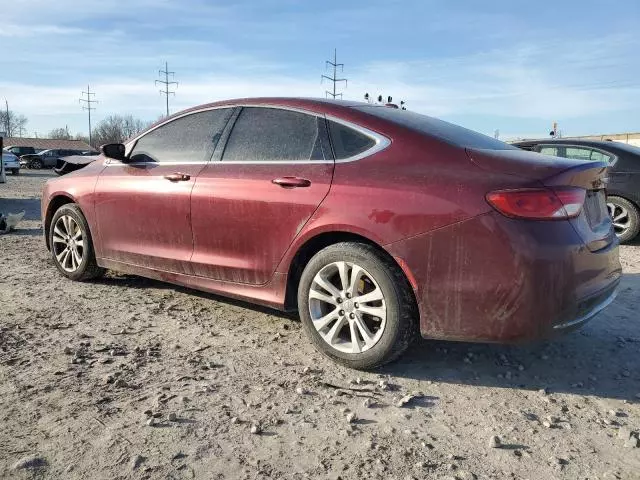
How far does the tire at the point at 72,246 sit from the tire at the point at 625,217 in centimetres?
657

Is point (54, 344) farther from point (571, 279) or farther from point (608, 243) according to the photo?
point (608, 243)

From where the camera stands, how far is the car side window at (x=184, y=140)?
13.7 feet

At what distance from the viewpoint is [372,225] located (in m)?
3.14

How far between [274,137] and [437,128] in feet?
3.59

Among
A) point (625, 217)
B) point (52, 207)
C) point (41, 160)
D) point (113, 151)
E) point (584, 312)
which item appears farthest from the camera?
point (41, 160)

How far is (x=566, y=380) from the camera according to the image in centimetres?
322

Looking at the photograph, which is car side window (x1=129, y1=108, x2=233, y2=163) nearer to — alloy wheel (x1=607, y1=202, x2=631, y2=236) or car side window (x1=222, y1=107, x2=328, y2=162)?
car side window (x1=222, y1=107, x2=328, y2=162)

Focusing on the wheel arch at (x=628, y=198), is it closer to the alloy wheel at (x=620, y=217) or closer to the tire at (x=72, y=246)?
the alloy wheel at (x=620, y=217)

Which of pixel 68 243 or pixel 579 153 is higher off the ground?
pixel 579 153

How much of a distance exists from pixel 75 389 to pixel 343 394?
141 centimetres

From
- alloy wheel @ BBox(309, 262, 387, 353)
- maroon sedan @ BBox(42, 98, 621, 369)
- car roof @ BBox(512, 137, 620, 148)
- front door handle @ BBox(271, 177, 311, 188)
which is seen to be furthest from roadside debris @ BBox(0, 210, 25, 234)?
car roof @ BBox(512, 137, 620, 148)

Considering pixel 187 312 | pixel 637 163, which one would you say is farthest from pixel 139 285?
pixel 637 163

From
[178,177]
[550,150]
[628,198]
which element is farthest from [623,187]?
[178,177]

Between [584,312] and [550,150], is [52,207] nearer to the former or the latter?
[584,312]
